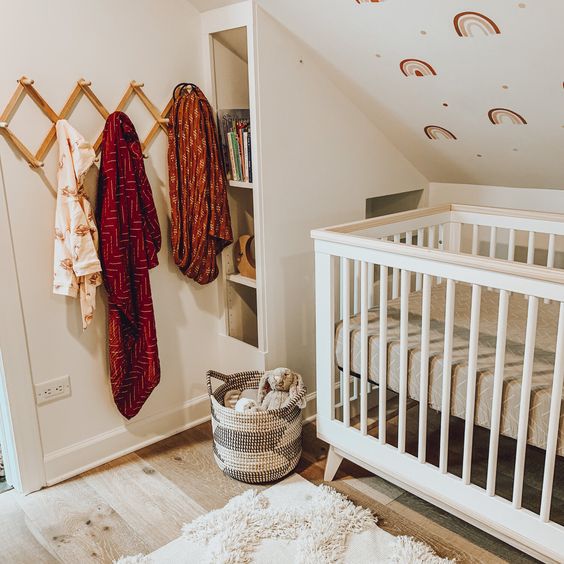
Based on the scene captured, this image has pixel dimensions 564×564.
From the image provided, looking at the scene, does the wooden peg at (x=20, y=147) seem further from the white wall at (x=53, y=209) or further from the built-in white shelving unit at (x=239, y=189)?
the built-in white shelving unit at (x=239, y=189)

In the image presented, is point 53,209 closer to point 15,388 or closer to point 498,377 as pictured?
point 15,388

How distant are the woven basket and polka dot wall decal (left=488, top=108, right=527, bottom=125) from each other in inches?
48.0

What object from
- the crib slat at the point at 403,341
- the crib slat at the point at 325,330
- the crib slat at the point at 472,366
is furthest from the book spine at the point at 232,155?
the crib slat at the point at 472,366

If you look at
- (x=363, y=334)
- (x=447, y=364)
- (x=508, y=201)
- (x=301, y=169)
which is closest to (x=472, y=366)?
(x=447, y=364)

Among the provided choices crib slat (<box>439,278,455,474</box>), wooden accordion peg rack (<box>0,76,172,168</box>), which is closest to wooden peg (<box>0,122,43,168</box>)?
wooden accordion peg rack (<box>0,76,172,168</box>)

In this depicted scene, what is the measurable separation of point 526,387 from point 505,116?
1.03 m

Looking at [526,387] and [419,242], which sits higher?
[419,242]

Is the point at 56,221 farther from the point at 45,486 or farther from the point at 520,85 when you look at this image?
the point at 520,85

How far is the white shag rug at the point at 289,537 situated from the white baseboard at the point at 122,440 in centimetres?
61

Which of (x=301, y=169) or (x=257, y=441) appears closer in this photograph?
(x=257, y=441)

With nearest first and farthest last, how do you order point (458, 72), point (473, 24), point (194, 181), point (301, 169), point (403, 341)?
point (473, 24), point (403, 341), point (458, 72), point (194, 181), point (301, 169)

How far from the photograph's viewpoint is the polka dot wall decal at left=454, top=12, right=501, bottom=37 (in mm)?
1838

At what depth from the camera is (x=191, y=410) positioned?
2824 mm

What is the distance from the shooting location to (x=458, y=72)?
6.95 ft
